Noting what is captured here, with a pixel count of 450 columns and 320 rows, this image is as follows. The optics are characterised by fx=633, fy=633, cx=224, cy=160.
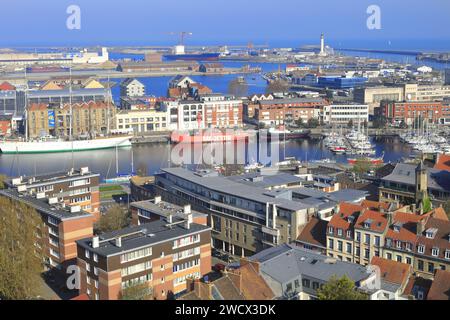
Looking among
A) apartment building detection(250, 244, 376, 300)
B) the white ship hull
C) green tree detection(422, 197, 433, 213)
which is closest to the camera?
apartment building detection(250, 244, 376, 300)

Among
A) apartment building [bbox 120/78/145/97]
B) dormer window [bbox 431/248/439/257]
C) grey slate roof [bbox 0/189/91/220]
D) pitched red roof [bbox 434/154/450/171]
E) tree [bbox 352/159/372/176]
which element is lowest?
tree [bbox 352/159/372/176]

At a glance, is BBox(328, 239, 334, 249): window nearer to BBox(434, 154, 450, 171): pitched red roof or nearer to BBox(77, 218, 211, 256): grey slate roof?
BBox(77, 218, 211, 256): grey slate roof

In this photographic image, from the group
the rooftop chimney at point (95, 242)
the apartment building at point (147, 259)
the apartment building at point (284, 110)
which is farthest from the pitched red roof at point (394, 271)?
the apartment building at point (284, 110)

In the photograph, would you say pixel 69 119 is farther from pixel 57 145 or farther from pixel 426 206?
pixel 426 206

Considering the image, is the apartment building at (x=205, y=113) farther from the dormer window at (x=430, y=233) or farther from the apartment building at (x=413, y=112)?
the dormer window at (x=430, y=233)

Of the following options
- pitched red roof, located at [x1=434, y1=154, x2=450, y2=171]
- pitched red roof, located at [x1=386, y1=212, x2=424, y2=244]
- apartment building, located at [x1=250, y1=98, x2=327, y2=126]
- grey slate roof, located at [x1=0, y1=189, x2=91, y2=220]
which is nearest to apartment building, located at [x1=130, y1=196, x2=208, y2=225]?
grey slate roof, located at [x1=0, y1=189, x2=91, y2=220]

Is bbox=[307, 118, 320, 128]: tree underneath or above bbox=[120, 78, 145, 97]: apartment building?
underneath

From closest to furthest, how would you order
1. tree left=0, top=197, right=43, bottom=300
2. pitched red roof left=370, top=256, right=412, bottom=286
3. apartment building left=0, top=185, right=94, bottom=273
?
pitched red roof left=370, top=256, right=412, bottom=286
tree left=0, top=197, right=43, bottom=300
apartment building left=0, top=185, right=94, bottom=273

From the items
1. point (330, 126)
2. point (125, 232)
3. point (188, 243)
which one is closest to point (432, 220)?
point (188, 243)
